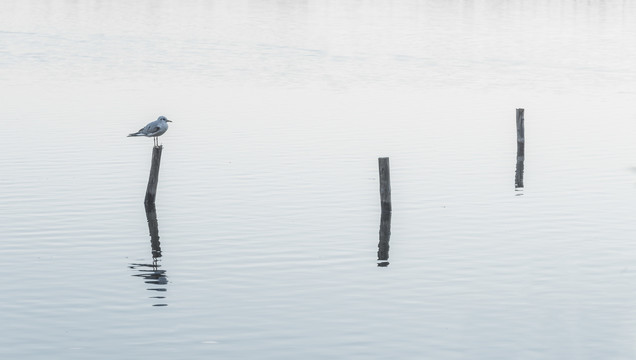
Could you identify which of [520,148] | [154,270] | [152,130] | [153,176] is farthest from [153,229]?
[520,148]

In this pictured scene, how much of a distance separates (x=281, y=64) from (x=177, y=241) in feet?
178

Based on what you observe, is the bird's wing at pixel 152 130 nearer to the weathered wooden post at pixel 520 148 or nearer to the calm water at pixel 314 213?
the calm water at pixel 314 213

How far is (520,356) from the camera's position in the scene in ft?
71.2

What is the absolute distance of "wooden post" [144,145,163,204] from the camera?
1310 inches

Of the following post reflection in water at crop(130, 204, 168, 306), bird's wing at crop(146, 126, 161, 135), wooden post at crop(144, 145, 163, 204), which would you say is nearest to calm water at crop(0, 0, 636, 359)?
post reflection in water at crop(130, 204, 168, 306)

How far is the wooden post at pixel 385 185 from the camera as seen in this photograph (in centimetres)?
3212

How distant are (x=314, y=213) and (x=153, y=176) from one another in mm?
4903

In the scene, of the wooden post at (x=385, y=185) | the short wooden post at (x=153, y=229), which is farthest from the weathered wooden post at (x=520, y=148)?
the short wooden post at (x=153, y=229)

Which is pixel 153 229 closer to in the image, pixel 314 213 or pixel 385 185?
pixel 314 213

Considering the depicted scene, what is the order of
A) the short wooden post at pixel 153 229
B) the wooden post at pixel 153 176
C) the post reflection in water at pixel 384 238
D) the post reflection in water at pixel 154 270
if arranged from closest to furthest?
the post reflection in water at pixel 154 270
the post reflection in water at pixel 384 238
the short wooden post at pixel 153 229
the wooden post at pixel 153 176

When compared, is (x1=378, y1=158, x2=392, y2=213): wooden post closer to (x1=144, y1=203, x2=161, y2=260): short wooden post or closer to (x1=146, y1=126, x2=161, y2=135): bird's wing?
(x1=144, y1=203, x2=161, y2=260): short wooden post

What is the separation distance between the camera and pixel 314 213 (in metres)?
34.6

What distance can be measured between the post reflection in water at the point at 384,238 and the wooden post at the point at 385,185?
183mm

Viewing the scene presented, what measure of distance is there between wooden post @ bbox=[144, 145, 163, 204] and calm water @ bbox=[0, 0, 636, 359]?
51cm
